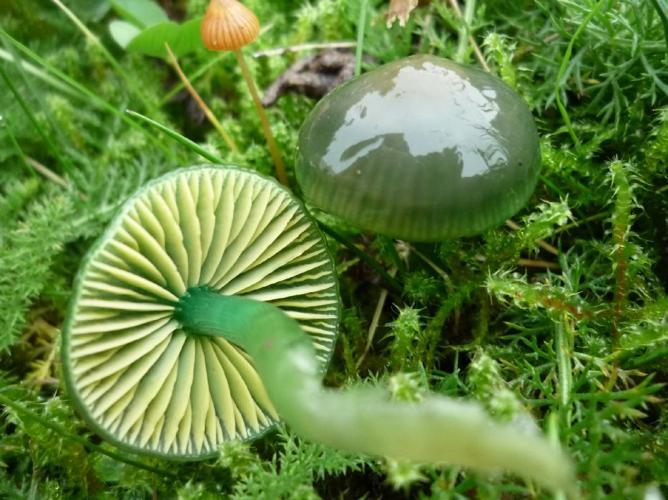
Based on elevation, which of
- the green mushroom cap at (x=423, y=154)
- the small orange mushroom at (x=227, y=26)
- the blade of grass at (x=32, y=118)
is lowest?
the green mushroom cap at (x=423, y=154)

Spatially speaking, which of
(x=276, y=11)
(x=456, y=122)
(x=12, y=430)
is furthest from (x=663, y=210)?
(x=12, y=430)

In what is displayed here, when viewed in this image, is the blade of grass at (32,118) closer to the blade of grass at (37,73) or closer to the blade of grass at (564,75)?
the blade of grass at (37,73)

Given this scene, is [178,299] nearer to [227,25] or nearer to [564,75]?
[227,25]

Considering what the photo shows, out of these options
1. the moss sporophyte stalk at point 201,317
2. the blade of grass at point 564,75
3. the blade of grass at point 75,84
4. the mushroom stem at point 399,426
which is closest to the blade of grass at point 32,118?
the blade of grass at point 75,84

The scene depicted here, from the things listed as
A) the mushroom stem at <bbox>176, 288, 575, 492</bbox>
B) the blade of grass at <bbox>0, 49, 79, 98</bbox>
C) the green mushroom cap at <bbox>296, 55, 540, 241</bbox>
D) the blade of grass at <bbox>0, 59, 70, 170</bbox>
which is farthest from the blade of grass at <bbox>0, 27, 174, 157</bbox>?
the mushroom stem at <bbox>176, 288, 575, 492</bbox>

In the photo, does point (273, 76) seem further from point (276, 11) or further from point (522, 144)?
point (522, 144)

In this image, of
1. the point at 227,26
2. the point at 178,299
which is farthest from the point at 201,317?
the point at 227,26
